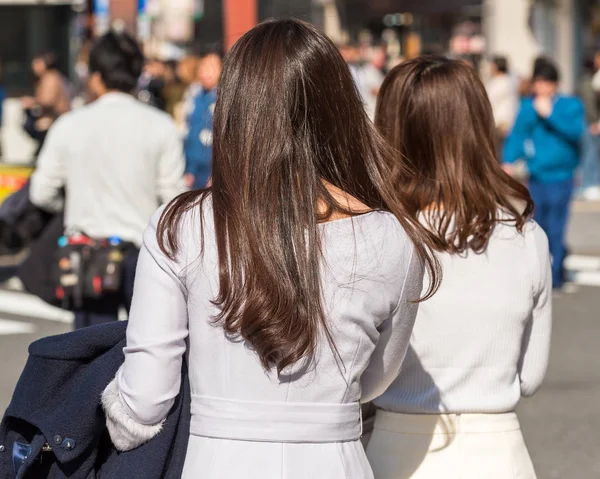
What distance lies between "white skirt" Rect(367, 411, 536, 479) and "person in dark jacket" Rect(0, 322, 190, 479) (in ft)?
2.27

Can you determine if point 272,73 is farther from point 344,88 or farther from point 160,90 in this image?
point 160,90

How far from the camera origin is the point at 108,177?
5324 millimetres

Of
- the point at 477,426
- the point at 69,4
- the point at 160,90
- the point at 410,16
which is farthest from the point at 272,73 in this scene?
the point at 410,16

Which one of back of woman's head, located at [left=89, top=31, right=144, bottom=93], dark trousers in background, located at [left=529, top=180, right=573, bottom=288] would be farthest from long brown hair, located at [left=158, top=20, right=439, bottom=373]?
dark trousers in background, located at [left=529, top=180, right=573, bottom=288]

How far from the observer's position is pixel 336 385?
2.25m

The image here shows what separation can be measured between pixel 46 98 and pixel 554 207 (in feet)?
21.5

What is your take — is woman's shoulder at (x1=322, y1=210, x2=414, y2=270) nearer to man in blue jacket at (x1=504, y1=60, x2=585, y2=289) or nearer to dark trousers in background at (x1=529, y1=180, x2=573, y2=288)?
man in blue jacket at (x1=504, y1=60, x2=585, y2=289)

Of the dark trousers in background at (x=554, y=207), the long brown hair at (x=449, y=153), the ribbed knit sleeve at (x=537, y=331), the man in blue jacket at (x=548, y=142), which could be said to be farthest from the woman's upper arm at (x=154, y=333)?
the dark trousers in background at (x=554, y=207)

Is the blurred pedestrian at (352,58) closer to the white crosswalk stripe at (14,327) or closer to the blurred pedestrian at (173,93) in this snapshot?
the blurred pedestrian at (173,93)

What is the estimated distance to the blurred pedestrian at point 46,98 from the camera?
1263 cm

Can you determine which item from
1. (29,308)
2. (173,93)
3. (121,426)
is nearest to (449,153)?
(121,426)

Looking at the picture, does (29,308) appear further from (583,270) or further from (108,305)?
(583,270)

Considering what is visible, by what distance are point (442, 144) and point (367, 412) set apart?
0.70 meters

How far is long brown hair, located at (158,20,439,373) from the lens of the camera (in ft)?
7.09
